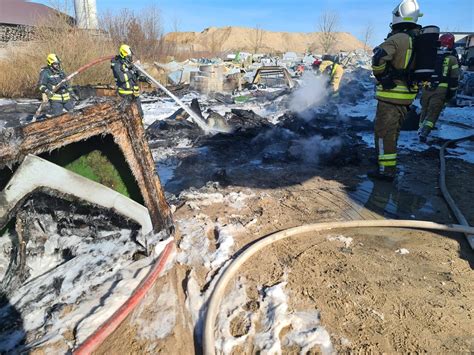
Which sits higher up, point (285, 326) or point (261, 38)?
point (261, 38)

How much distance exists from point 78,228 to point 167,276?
0.83m

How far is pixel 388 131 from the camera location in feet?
13.3

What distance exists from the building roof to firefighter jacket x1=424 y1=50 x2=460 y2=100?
24.9m

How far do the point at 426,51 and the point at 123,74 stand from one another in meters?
5.92

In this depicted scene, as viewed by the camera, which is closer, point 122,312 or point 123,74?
point 122,312

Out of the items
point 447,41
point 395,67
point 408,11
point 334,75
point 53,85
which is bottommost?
point 53,85

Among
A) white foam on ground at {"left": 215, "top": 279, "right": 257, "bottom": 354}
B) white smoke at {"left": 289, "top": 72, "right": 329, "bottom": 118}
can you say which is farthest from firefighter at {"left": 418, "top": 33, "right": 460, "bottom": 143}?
white foam on ground at {"left": 215, "top": 279, "right": 257, "bottom": 354}

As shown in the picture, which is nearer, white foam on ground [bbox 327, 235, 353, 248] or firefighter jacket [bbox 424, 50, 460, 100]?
white foam on ground [bbox 327, 235, 353, 248]

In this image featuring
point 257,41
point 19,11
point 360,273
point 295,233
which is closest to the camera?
point 360,273

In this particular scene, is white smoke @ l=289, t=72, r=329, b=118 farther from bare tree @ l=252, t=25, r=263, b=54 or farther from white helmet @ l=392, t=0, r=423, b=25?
bare tree @ l=252, t=25, r=263, b=54

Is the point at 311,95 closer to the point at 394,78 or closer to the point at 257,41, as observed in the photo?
the point at 394,78

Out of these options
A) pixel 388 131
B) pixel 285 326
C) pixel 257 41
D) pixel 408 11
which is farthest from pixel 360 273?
pixel 257 41

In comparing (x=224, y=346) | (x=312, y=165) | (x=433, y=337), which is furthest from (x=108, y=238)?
(x=312, y=165)

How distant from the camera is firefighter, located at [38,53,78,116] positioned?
7723 mm
